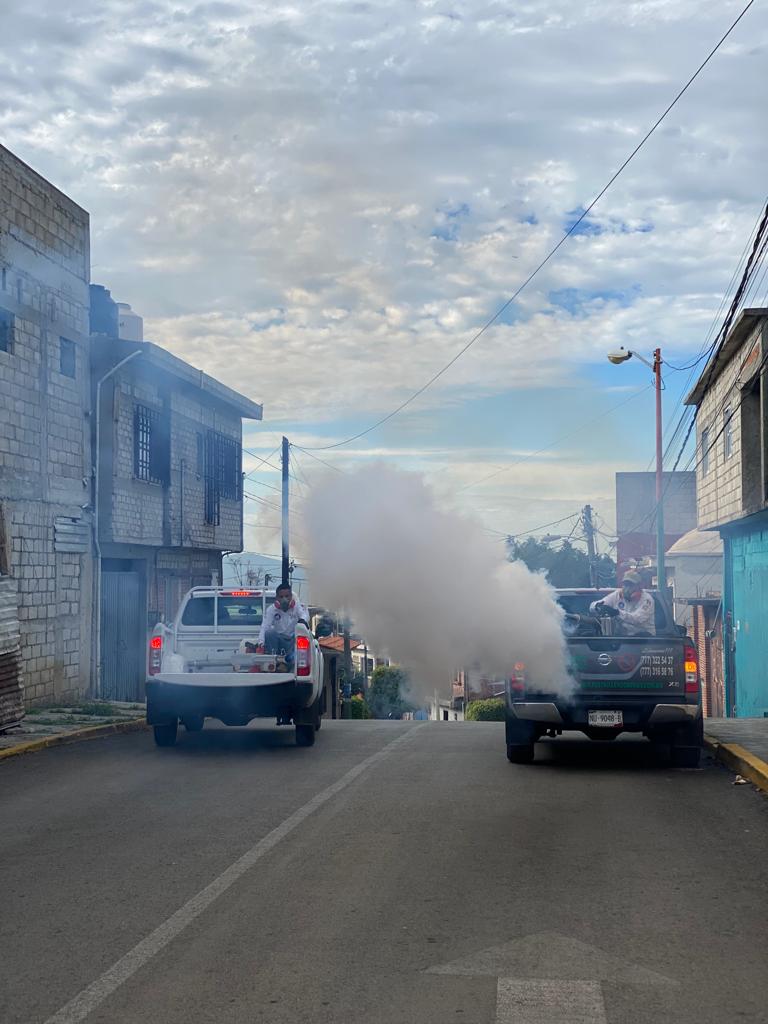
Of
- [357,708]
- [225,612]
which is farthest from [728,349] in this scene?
[357,708]

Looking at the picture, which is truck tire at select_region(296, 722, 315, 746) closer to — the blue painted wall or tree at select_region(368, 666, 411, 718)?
the blue painted wall

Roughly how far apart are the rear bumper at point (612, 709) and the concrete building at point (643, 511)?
5286 centimetres

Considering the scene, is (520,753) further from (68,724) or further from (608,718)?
(68,724)

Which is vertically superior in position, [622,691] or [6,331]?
[6,331]

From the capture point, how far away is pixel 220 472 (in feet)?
102

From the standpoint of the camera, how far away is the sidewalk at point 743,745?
1131cm

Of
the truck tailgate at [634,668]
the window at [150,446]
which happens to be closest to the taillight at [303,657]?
the truck tailgate at [634,668]

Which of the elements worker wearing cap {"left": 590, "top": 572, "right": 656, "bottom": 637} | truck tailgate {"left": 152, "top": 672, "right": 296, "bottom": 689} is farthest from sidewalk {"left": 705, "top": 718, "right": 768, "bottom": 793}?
truck tailgate {"left": 152, "top": 672, "right": 296, "bottom": 689}

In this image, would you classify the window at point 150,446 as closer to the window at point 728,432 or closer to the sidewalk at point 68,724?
the sidewalk at point 68,724

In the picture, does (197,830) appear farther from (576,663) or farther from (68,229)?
(68,229)

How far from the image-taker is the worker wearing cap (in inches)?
533

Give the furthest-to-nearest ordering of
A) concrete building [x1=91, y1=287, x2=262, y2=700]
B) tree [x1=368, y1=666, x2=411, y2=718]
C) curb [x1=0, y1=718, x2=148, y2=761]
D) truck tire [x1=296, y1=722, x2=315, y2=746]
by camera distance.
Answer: tree [x1=368, y1=666, x2=411, y2=718], concrete building [x1=91, y1=287, x2=262, y2=700], truck tire [x1=296, y1=722, x2=315, y2=746], curb [x1=0, y1=718, x2=148, y2=761]

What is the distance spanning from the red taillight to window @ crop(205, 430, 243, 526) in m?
15.6

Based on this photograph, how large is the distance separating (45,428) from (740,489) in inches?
511
